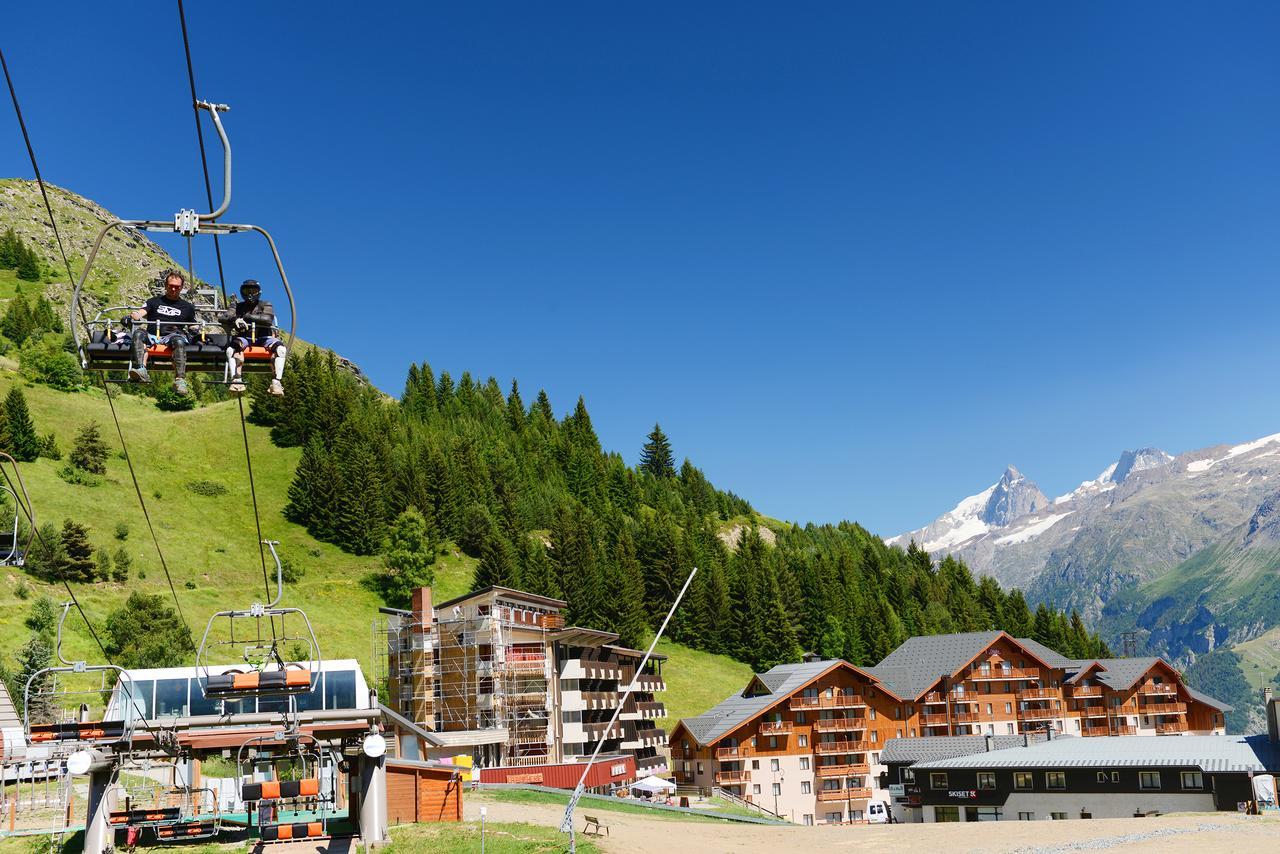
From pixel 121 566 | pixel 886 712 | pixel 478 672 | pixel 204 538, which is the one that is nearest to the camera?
pixel 478 672

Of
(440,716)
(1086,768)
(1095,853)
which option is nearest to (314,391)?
(440,716)

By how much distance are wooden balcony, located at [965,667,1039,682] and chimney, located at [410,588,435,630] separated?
57.9 m

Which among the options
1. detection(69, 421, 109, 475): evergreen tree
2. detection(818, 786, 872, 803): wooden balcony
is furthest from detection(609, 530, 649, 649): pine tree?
detection(69, 421, 109, 475): evergreen tree

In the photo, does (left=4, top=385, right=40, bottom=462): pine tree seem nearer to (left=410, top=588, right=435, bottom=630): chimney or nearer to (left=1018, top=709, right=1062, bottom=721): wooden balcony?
(left=410, top=588, right=435, bottom=630): chimney

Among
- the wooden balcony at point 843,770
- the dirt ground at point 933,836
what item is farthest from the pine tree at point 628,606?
the dirt ground at point 933,836

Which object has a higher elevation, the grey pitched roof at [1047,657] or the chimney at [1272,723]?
the grey pitched roof at [1047,657]

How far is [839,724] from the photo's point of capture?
102 metres

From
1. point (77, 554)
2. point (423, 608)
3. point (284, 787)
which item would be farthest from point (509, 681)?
point (284, 787)

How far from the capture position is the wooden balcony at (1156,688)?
126 m

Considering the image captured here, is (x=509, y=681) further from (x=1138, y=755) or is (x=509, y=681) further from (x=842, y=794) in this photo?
(x=1138, y=755)

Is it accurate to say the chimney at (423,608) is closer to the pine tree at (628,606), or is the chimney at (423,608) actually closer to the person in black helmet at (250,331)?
the pine tree at (628,606)

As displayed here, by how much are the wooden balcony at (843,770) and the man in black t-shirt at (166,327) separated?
3416 inches

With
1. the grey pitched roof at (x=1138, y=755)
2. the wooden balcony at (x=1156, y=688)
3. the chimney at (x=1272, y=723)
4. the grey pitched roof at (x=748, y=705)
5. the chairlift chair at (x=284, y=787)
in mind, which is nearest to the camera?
the chairlift chair at (x=284, y=787)

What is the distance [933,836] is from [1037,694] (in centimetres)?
7483
